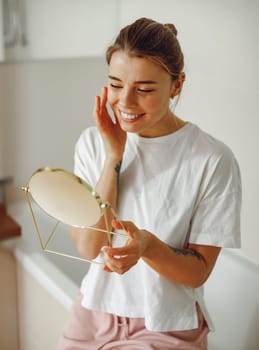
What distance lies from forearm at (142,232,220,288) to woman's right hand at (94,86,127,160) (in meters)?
0.20

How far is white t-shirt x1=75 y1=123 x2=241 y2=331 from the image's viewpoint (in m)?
1.08

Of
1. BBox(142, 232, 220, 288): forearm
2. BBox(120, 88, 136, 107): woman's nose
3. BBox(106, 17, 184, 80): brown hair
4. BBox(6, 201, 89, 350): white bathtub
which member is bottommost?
BBox(6, 201, 89, 350): white bathtub

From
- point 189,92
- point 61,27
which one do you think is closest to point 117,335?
point 189,92

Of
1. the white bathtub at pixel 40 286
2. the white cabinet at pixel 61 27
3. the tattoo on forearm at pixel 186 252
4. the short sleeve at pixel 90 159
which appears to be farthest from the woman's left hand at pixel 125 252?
the white cabinet at pixel 61 27

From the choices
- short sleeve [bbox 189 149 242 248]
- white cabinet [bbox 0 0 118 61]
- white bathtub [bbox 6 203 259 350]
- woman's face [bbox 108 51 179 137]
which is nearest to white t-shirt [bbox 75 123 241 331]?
short sleeve [bbox 189 149 242 248]

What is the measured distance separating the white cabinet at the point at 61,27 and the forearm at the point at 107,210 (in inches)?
41.3

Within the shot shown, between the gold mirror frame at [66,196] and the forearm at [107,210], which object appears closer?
the gold mirror frame at [66,196]

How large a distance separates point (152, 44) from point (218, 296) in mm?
1024

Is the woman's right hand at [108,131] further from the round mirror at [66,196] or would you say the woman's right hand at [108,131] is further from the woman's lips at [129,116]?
the round mirror at [66,196]

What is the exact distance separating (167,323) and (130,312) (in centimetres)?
8

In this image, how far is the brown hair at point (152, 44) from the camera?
0.96 m

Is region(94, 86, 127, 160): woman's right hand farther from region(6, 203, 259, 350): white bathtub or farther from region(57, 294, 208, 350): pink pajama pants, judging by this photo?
region(6, 203, 259, 350): white bathtub

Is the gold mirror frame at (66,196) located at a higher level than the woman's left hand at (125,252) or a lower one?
higher

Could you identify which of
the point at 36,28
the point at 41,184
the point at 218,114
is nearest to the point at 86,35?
the point at 36,28
